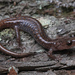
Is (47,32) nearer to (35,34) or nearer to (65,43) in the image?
(35,34)

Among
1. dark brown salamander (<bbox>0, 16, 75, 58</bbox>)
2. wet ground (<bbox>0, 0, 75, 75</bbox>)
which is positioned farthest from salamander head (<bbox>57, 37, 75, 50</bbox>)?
wet ground (<bbox>0, 0, 75, 75</bbox>)

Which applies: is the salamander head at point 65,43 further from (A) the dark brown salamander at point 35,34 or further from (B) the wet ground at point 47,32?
(B) the wet ground at point 47,32

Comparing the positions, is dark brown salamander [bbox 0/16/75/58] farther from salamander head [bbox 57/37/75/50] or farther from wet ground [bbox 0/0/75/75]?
wet ground [bbox 0/0/75/75]

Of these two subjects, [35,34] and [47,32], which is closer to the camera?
[35,34]

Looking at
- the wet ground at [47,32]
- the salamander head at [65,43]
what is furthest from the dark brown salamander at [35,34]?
the wet ground at [47,32]

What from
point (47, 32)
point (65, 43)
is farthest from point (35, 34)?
point (65, 43)

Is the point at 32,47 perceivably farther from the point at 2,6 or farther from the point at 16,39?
the point at 2,6

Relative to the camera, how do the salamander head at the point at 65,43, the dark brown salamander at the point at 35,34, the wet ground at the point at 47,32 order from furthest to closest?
the dark brown salamander at the point at 35,34, the salamander head at the point at 65,43, the wet ground at the point at 47,32

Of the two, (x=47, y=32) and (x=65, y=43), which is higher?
(x=47, y=32)
